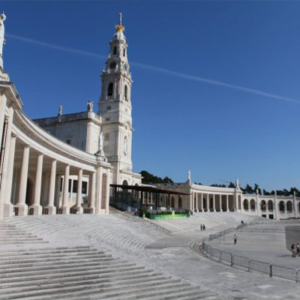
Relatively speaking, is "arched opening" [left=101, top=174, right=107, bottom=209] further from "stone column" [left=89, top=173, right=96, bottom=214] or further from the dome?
the dome

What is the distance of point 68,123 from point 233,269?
50.5 meters

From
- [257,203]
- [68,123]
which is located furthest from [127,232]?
[257,203]

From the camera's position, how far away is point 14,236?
61.9 ft

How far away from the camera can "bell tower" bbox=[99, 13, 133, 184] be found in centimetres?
6462

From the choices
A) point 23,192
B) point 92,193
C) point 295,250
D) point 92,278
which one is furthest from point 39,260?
point 92,193

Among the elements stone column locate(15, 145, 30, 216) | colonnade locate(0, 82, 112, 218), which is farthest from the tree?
stone column locate(15, 145, 30, 216)

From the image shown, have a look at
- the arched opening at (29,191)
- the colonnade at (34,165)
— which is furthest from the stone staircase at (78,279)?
the arched opening at (29,191)

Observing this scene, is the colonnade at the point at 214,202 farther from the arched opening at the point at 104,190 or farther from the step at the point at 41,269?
the step at the point at 41,269

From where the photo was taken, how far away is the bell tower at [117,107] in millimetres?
64625

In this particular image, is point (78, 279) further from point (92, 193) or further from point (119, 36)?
point (119, 36)

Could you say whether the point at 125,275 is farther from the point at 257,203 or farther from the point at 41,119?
the point at 257,203

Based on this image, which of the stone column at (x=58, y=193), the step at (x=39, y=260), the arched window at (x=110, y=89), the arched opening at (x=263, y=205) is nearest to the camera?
the step at (x=39, y=260)

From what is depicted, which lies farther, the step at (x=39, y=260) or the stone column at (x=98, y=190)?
the stone column at (x=98, y=190)

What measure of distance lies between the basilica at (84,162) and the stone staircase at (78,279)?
8414mm
